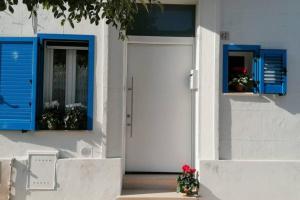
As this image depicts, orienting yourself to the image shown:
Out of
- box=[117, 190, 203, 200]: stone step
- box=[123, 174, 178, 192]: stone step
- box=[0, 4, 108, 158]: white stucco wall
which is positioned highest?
box=[0, 4, 108, 158]: white stucco wall

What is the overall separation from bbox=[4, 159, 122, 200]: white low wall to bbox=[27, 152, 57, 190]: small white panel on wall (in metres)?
0.06

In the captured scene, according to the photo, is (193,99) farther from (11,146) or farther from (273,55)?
(11,146)

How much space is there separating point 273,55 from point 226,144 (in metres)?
1.55

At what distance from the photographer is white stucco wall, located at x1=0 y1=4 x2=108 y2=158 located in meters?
6.43

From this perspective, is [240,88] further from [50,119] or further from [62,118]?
[50,119]

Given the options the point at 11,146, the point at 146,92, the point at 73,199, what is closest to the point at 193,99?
the point at 146,92

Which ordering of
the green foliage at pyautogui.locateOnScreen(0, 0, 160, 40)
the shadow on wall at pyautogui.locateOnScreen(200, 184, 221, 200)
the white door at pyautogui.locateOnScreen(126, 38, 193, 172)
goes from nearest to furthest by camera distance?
the green foliage at pyautogui.locateOnScreen(0, 0, 160, 40)
the shadow on wall at pyautogui.locateOnScreen(200, 184, 221, 200)
the white door at pyautogui.locateOnScreen(126, 38, 193, 172)

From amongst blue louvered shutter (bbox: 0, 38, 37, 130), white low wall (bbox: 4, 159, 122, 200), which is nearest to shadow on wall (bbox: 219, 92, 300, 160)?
white low wall (bbox: 4, 159, 122, 200)

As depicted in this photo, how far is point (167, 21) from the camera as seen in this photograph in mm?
7102

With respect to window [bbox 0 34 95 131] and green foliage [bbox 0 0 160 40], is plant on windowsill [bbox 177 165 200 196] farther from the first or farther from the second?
green foliage [bbox 0 0 160 40]

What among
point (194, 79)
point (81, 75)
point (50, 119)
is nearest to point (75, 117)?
point (50, 119)

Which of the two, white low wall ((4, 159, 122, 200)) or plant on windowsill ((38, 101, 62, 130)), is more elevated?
plant on windowsill ((38, 101, 62, 130))

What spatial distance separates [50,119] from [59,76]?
0.73 meters

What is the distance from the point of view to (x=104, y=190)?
6344 mm
